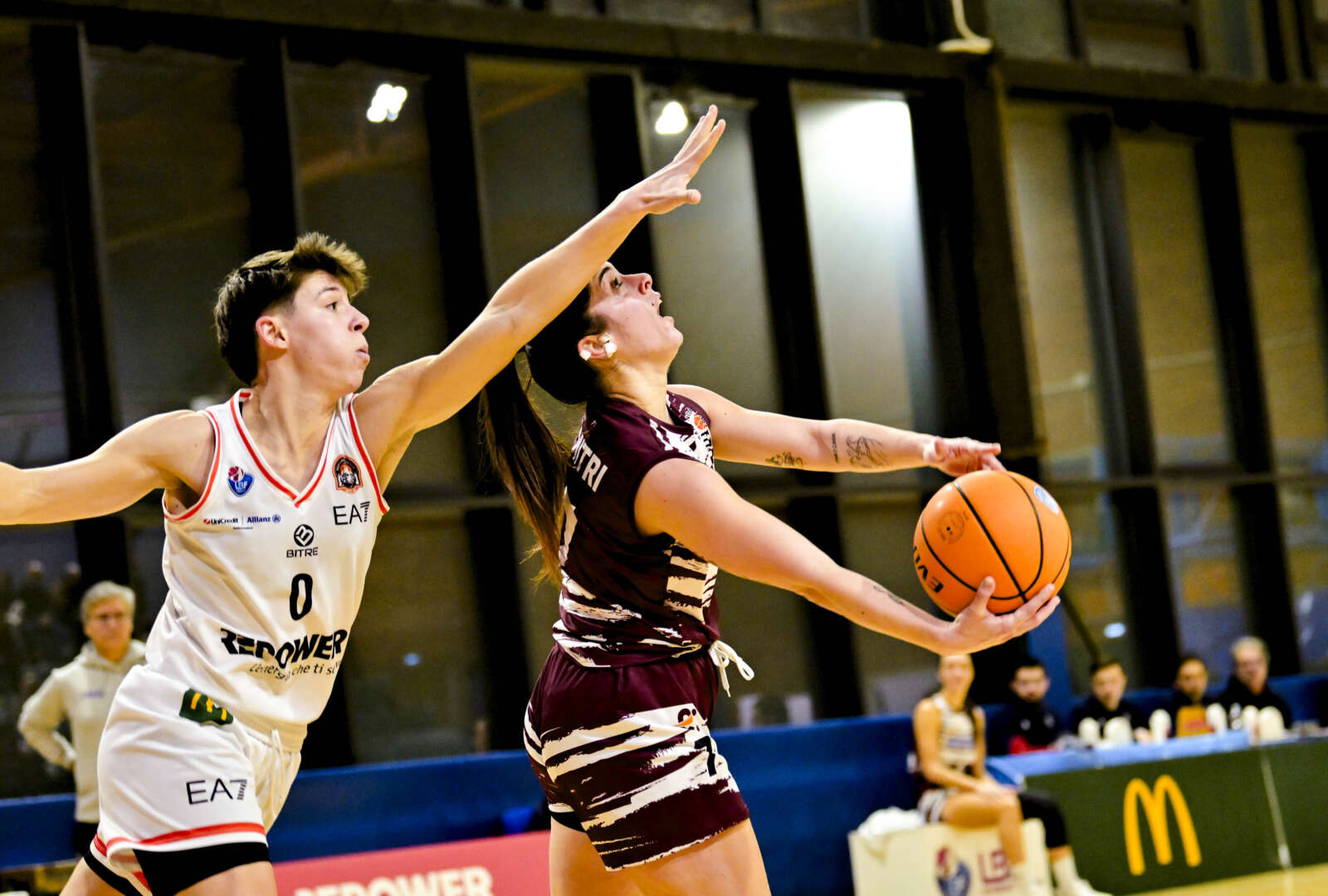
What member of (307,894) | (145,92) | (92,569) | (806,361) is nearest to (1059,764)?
(806,361)

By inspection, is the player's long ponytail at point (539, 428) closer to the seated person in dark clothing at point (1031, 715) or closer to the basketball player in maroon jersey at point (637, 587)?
the basketball player in maroon jersey at point (637, 587)

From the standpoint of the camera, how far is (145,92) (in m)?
8.34

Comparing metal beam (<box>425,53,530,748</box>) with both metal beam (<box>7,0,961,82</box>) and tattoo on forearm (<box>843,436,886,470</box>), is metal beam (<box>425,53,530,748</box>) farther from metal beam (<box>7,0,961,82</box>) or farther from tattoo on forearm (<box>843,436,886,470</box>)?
tattoo on forearm (<box>843,436,886,470</box>)

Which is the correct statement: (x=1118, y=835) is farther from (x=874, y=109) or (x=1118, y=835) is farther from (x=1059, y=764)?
(x=874, y=109)

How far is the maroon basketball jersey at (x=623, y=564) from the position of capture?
3.06 metres

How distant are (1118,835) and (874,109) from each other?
5.61 meters

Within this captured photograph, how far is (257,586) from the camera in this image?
9.41 feet

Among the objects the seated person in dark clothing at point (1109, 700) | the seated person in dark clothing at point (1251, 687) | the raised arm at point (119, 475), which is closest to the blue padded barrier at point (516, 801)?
the seated person in dark clothing at point (1109, 700)

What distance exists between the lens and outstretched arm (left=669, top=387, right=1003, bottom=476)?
11.5ft

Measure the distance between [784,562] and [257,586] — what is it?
1.05 meters

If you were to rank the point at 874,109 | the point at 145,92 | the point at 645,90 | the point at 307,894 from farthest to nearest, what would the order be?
the point at 874,109
the point at 645,90
the point at 145,92
the point at 307,894

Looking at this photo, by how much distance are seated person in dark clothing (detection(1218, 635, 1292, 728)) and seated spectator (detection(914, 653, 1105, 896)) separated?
270cm

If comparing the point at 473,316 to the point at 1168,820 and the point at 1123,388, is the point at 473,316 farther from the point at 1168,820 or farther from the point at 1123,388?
the point at 1123,388

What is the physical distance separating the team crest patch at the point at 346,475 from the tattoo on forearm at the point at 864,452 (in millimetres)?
1213
